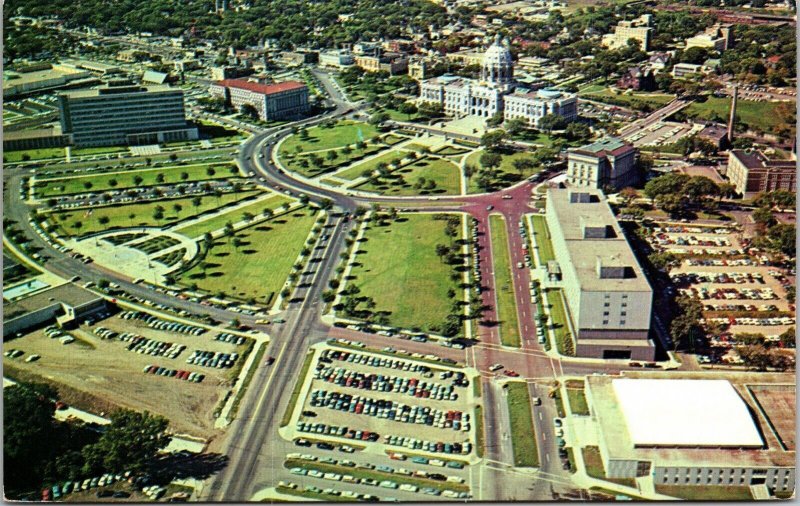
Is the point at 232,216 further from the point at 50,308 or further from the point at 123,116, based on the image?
the point at 123,116

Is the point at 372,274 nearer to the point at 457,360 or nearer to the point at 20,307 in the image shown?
the point at 457,360

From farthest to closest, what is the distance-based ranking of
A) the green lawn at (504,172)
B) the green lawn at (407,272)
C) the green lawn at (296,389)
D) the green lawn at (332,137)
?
the green lawn at (332,137), the green lawn at (504,172), the green lawn at (407,272), the green lawn at (296,389)

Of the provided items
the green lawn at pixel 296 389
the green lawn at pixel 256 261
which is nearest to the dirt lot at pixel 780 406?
the green lawn at pixel 296 389

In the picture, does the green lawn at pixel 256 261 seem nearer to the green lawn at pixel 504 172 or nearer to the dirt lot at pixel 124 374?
the dirt lot at pixel 124 374

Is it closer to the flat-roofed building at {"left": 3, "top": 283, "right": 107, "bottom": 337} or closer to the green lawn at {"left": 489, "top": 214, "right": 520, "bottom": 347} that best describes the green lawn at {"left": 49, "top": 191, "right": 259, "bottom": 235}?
the flat-roofed building at {"left": 3, "top": 283, "right": 107, "bottom": 337}

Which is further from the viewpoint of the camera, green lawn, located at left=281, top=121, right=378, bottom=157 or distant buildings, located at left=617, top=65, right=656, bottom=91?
distant buildings, located at left=617, top=65, right=656, bottom=91

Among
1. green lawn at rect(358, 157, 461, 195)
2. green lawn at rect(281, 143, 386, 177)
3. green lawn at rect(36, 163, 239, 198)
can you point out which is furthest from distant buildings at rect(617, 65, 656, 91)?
green lawn at rect(36, 163, 239, 198)

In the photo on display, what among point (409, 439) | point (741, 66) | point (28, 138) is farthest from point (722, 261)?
point (28, 138)
